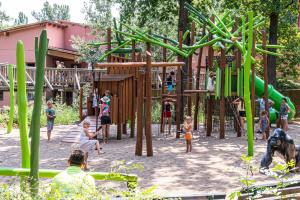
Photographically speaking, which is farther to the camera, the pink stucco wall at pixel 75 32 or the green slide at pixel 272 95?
the pink stucco wall at pixel 75 32

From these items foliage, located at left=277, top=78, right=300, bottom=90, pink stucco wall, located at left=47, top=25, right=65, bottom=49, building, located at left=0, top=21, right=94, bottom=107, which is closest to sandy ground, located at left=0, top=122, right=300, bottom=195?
foliage, located at left=277, top=78, right=300, bottom=90

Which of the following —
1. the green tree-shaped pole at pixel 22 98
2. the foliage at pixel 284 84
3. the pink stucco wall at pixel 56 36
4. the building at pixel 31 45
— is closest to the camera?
the green tree-shaped pole at pixel 22 98

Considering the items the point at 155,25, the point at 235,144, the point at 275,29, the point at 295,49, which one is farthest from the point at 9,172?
the point at 155,25

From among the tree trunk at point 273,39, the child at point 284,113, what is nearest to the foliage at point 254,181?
the child at point 284,113

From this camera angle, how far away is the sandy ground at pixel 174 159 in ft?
30.8

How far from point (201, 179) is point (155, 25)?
24635 millimetres

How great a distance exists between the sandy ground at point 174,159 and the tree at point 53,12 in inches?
3474

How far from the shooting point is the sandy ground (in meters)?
9.40

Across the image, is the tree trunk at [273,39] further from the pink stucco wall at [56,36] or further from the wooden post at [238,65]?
the pink stucco wall at [56,36]

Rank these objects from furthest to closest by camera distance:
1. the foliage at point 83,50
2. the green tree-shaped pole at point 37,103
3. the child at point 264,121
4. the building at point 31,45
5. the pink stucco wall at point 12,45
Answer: the pink stucco wall at point 12,45 < the building at point 31,45 < the foliage at point 83,50 < the child at point 264,121 < the green tree-shaped pole at point 37,103

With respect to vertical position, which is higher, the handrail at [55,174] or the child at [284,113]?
the child at [284,113]

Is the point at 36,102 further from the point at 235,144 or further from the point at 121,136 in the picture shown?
the point at 121,136

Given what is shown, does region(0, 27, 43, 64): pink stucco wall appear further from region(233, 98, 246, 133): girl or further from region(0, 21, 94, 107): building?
region(233, 98, 246, 133): girl

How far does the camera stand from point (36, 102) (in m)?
4.79
